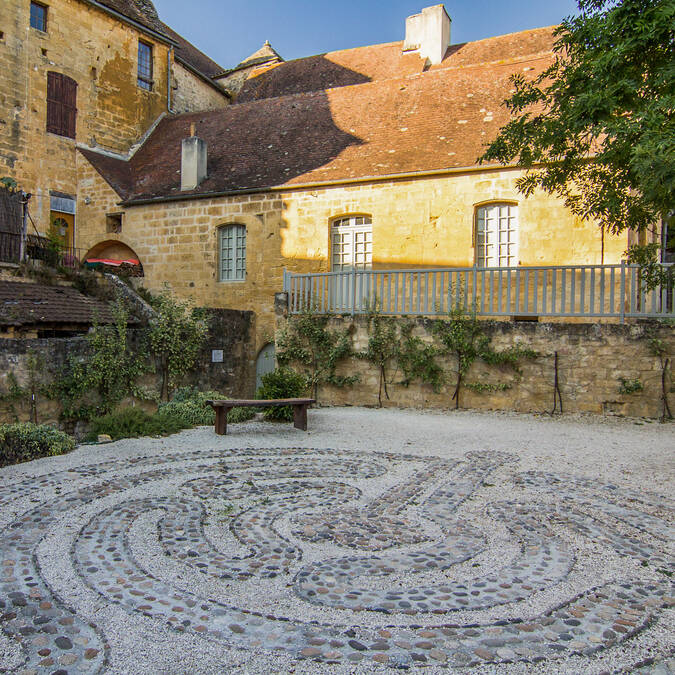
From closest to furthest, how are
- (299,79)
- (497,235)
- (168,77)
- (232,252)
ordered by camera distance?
(497,235) → (232,252) → (168,77) → (299,79)

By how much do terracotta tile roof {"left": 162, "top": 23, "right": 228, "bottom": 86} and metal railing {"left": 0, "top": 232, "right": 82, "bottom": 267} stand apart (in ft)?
33.4

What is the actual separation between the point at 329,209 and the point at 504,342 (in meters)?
6.70

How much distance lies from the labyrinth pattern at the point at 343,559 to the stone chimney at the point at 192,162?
12.2 meters

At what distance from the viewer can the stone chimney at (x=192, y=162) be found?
16.7 metres

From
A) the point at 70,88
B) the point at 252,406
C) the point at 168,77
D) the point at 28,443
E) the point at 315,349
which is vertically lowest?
the point at 28,443

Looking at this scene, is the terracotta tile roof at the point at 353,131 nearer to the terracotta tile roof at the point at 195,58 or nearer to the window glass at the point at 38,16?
the window glass at the point at 38,16

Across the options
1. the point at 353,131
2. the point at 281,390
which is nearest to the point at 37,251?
the point at 353,131

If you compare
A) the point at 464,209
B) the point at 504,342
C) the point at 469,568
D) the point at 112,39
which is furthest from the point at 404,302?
the point at 112,39

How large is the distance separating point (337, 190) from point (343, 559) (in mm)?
12253

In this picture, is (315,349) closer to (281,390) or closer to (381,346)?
(381,346)

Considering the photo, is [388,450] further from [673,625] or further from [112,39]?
[112,39]

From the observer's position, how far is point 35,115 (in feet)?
57.3

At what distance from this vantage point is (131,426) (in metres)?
8.39

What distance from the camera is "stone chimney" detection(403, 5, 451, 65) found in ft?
66.4
